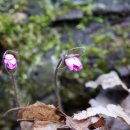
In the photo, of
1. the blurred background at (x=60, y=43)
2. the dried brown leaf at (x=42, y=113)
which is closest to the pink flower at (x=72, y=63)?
the dried brown leaf at (x=42, y=113)

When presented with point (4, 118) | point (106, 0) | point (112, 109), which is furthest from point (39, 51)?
point (112, 109)

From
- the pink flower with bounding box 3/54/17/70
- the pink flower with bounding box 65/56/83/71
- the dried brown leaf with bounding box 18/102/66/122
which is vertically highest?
the pink flower with bounding box 3/54/17/70

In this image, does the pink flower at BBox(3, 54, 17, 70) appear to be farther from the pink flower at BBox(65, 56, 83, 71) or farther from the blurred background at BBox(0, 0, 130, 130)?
the blurred background at BBox(0, 0, 130, 130)

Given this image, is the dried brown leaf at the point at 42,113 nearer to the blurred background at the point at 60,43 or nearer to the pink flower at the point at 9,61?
the pink flower at the point at 9,61

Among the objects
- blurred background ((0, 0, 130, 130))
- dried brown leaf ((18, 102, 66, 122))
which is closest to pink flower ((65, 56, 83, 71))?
dried brown leaf ((18, 102, 66, 122))

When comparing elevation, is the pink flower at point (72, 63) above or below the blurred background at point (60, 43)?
below

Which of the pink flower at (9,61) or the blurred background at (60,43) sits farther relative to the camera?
the blurred background at (60,43)

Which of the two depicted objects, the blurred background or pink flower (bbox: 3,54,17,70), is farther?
the blurred background

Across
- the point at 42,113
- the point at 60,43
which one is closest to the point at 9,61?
the point at 42,113

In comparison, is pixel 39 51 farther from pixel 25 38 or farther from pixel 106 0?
pixel 106 0
